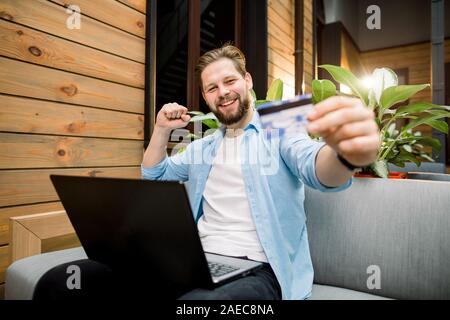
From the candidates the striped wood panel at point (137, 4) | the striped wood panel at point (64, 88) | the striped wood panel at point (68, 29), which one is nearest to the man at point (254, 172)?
the striped wood panel at point (64, 88)

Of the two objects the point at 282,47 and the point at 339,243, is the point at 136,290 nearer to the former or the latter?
the point at 339,243

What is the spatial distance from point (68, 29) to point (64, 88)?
292 mm

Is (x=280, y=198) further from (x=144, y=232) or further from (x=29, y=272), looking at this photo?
(x=29, y=272)

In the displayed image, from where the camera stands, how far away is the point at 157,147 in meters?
1.38

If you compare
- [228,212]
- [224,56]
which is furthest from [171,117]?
[228,212]

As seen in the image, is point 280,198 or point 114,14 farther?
point 114,14

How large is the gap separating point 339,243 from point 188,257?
0.71 metres

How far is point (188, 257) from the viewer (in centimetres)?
72

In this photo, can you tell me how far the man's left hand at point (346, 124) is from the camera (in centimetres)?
63

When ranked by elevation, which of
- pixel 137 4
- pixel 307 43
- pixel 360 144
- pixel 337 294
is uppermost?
pixel 307 43

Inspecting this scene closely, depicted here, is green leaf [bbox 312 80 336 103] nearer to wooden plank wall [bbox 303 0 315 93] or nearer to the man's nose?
the man's nose

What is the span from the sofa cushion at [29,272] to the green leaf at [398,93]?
1.26 metres

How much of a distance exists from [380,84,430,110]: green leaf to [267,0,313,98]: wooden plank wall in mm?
2349

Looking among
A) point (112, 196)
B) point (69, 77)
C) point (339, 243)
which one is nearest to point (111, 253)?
point (112, 196)
